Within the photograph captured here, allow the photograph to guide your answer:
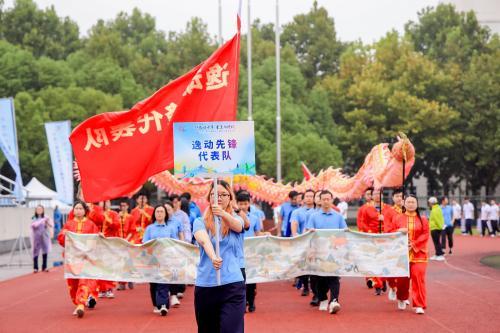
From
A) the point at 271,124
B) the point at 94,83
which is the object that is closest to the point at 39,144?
the point at 94,83

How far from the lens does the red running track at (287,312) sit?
38.2 ft

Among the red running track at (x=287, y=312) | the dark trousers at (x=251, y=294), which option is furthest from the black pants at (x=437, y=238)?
the dark trousers at (x=251, y=294)

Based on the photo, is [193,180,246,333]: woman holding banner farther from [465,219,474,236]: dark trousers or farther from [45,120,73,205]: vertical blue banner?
[465,219,474,236]: dark trousers

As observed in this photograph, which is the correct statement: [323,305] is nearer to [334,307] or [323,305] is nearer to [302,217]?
[334,307]

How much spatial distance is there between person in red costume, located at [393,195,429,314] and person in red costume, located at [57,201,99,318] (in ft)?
15.4

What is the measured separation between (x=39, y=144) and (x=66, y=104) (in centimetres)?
268

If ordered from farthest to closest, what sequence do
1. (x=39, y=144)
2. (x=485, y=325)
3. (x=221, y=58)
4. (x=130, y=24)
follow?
(x=130, y=24), (x=39, y=144), (x=221, y=58), (x=485, y=325)

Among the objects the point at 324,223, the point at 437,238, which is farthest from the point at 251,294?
the point at 437,238

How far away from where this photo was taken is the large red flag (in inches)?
→ 493

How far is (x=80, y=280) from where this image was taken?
531 inches

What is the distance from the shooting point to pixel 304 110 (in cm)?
5138

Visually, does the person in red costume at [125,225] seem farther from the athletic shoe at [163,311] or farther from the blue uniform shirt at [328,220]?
the blue uniform shirt at [328,220]

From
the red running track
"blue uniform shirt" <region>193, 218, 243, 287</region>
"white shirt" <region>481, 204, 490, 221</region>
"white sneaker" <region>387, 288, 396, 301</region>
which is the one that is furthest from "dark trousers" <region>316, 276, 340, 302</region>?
"white shirt" <region>481, 204, 490, 221</region>

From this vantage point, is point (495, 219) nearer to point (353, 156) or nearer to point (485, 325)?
point (353, 156)
